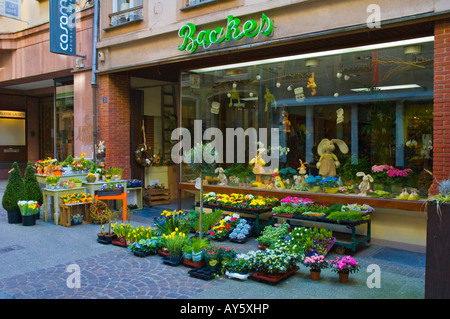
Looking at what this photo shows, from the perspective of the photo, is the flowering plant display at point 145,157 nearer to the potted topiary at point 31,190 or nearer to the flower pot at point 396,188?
the potted topiary at point 31,190

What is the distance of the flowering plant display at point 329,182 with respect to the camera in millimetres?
9162

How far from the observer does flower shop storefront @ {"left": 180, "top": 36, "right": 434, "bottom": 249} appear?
27.1ft

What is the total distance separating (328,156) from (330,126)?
34.3 inches

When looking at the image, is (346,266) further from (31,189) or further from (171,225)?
(31,189)

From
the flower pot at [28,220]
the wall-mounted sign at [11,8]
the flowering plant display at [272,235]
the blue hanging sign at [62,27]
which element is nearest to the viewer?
the flowering plant display at [272,235]

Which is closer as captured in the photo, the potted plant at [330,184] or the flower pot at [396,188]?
the flower pot at [396,188]

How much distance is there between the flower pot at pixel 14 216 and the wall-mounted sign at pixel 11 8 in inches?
325

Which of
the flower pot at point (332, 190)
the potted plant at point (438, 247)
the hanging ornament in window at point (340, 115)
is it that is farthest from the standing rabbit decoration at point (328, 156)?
the potted plant at point (438, 247)

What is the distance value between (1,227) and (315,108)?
833cm

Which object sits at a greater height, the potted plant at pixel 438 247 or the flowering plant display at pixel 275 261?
the potted plant at pixel 438 247

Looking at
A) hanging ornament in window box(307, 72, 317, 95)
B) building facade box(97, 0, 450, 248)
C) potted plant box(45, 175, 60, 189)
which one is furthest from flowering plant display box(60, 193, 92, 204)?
hanging ornament in window box(307, 72, 317, 95)

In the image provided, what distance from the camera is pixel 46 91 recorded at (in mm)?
19016

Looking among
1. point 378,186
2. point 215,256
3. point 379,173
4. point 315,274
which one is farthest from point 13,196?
point 379,173

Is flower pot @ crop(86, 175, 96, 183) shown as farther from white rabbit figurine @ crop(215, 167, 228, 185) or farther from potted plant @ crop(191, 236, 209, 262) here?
potted plant @ crop(191, 236, 209, 262)
